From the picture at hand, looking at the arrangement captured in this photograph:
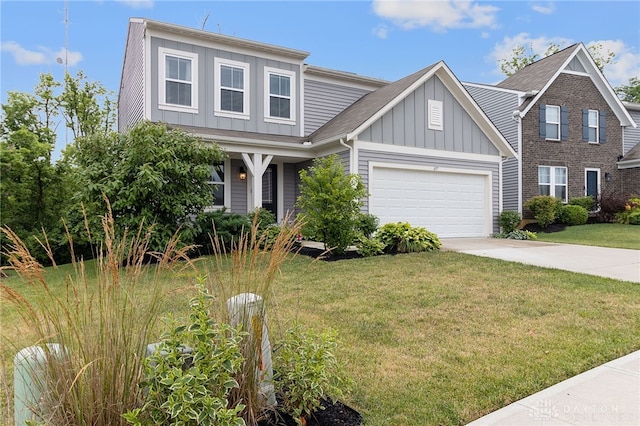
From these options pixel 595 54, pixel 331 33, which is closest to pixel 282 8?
pixel 331 33

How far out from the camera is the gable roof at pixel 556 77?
54.7ft

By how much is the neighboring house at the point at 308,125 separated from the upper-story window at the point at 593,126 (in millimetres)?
7401

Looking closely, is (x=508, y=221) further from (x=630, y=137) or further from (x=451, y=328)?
(x=630, y=137)

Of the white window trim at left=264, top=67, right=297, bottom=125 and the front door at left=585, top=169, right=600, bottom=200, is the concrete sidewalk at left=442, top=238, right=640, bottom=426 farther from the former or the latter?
the front door at left=585, top=169, right=600, bottom=200

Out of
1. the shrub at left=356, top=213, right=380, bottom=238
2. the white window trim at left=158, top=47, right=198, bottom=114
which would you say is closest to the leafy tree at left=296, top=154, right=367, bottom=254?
the shrub at left=356, top=213, right=380, bottom=238

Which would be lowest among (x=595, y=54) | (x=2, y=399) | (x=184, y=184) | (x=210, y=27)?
(x=2, y=399)

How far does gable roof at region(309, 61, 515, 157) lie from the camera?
10789 millimetres

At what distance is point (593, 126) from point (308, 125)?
13463 millimetres

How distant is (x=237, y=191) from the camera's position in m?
12.4

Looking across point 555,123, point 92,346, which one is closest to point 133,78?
point 92,346

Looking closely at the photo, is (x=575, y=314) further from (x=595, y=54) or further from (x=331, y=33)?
(x=595, y=54)

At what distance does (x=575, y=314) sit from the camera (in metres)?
4.61

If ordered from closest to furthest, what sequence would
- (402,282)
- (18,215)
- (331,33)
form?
1. (402,282)
2. (18,215)
3. (331,33)

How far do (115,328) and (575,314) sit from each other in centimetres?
477
